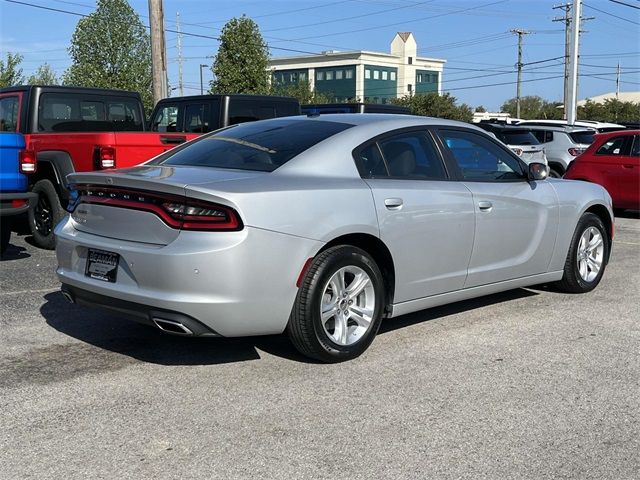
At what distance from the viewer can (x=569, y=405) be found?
13.5 feet

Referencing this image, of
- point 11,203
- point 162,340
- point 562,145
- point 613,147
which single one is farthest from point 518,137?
point 162,340

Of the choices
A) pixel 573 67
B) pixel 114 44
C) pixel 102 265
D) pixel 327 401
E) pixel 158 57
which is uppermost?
pixel 114 44

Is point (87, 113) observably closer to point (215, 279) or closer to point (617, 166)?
point (215, 279)

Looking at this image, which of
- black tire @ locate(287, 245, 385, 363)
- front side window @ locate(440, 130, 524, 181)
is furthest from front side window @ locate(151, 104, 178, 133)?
black tire @ locate(287, 245, 385, 363)

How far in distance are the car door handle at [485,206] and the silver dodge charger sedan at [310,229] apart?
12 millimetres

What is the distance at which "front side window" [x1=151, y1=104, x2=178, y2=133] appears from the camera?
1142cm

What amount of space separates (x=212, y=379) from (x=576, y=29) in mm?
27593

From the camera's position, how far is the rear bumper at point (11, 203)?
758cm

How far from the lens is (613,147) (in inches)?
521

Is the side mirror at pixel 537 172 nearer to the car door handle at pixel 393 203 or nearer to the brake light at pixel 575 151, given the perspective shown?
the car door handle at pixel 393 203

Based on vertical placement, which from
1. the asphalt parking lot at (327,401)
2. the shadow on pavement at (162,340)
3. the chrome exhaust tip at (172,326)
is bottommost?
the asphalt parking lot at (327,401)

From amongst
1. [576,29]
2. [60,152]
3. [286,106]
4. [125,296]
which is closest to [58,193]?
[60,152]

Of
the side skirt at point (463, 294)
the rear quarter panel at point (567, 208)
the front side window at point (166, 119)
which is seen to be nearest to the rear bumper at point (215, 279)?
the side skirt at point (463, 294)

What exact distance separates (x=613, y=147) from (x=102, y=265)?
433 inches
